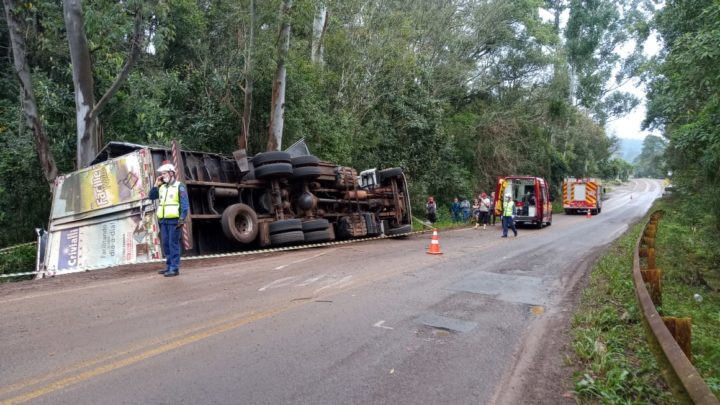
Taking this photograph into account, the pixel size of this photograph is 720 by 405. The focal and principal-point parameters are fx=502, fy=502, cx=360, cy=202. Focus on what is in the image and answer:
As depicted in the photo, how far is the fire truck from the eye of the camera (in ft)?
121

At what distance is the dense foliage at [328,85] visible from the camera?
14.5 metres

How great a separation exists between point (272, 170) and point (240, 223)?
157 cm

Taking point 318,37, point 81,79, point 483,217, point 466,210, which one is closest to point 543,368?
point 81,79

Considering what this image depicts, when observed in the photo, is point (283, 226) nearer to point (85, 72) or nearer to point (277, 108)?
point (277, 108)

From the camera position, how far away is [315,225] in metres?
13.3

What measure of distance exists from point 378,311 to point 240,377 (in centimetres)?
249

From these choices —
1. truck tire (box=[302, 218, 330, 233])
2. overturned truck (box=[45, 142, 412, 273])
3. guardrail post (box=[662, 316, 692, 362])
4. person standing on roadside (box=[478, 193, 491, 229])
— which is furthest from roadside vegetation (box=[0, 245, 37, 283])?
person standing on roadside (box=[478, 193, 491, 229])

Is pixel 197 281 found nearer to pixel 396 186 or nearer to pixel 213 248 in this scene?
pixel 213 248

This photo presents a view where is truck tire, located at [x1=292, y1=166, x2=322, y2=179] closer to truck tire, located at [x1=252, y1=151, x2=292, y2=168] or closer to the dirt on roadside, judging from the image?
truck tire, located at [x1=252, y1=151, x2=292, y2=168]

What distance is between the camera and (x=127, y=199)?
10.1 m

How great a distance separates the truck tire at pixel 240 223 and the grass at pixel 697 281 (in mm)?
8181

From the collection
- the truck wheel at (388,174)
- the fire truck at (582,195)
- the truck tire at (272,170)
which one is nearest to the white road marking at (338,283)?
the truck tire at (272,170)

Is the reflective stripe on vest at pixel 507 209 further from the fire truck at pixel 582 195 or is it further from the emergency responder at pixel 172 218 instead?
the fire truck at pixel 582 195

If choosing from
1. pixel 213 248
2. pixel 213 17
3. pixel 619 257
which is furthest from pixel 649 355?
pixel 213 17
